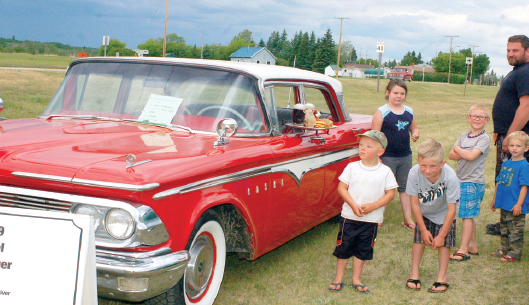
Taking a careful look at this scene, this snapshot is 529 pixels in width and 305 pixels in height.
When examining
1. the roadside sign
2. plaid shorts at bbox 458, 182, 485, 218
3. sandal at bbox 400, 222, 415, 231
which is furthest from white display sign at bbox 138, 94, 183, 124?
the roadside sign

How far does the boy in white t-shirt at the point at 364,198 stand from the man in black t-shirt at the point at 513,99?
5.88 feet

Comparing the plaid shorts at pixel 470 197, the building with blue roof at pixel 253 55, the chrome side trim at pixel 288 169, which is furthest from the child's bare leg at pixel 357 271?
the building with blue roof at pixel 253 55

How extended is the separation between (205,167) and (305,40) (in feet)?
306

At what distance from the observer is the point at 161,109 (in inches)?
150

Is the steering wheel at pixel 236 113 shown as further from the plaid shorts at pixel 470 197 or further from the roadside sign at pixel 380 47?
the roadside sign at pixel 380 47

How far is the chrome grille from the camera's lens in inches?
103

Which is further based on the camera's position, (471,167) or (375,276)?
(471,167)

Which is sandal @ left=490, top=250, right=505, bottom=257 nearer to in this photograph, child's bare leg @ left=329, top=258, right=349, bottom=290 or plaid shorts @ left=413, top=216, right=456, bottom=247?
A: plaid shorts @ left=413, top=216, right=456, bottom=247

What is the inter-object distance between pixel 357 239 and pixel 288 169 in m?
0.75

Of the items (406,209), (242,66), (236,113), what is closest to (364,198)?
(236,113)

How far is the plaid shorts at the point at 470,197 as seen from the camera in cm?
471

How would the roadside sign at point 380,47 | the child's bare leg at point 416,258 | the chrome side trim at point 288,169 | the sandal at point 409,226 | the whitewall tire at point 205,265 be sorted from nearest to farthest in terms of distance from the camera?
1. the chrome side trim at point 288,169
2. the whitewall tire at point 205,265
3. the child's bare leg at point 416,258
4. the sandal at point 409,226
5. the roadside sign at point 380,47

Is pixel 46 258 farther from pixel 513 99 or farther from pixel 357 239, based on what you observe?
pixel 513 99

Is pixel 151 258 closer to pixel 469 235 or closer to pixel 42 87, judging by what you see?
pixel 469 235
